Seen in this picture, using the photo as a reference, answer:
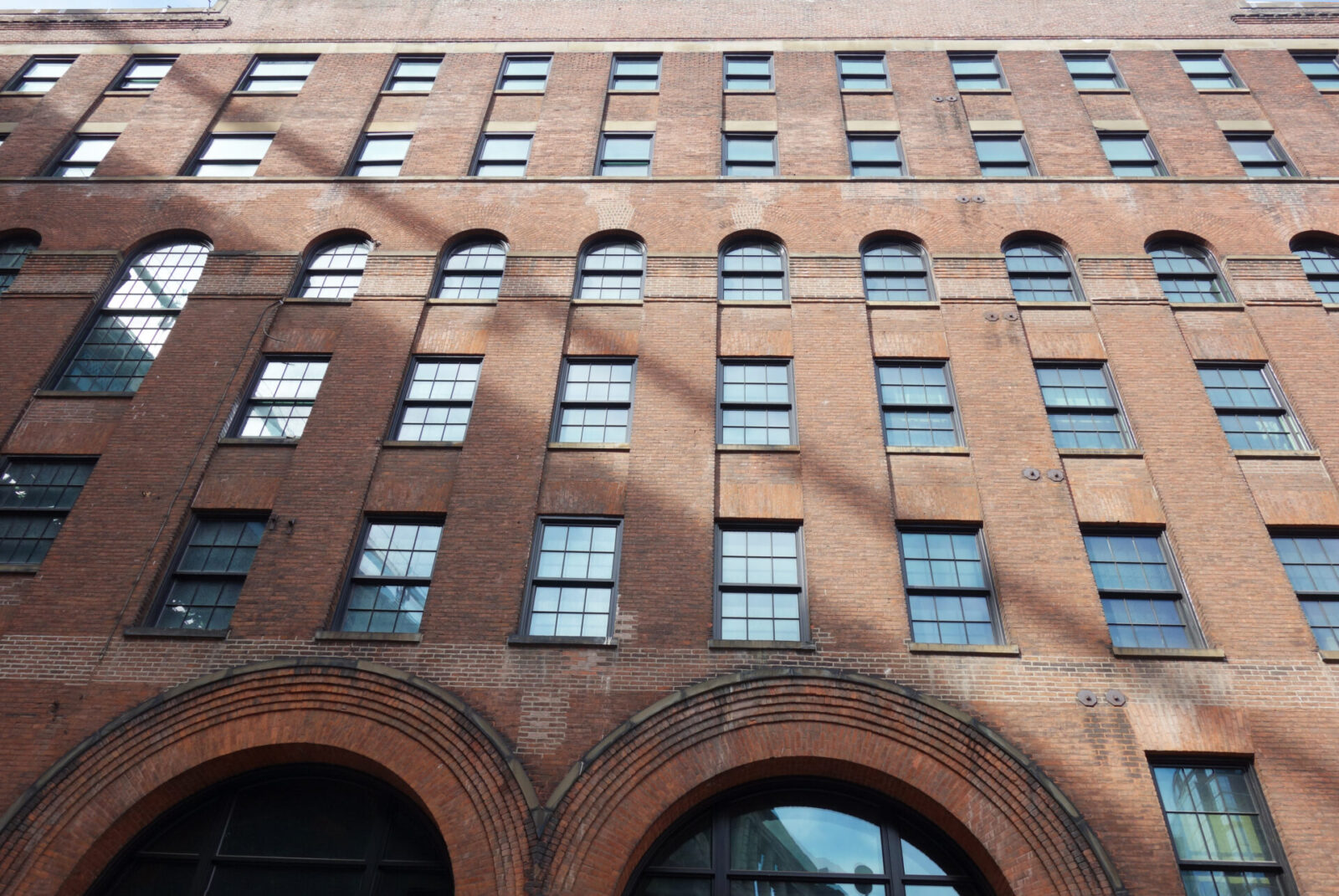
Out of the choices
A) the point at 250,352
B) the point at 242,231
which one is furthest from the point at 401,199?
the point at 250,352

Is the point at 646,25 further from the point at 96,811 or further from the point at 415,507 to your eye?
the point at 96,811

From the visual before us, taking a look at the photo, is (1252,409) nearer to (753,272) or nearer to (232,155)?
(753,272)

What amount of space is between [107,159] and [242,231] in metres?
4.95

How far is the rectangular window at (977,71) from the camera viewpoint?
21.5 meters

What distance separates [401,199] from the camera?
1847cm

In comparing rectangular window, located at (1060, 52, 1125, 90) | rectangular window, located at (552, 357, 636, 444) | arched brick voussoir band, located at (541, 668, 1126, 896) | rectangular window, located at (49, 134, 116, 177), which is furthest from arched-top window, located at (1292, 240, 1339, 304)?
rectangular window, located at (49, 134, 116, 177)

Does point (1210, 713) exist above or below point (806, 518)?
below

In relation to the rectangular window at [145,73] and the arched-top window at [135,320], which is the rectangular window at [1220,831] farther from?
the rectangular window at [145,73]

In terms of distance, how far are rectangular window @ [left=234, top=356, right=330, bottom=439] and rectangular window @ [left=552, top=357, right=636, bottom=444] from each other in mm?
4337

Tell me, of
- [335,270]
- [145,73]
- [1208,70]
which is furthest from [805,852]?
[145,73]

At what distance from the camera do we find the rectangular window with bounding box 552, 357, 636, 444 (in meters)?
14.5

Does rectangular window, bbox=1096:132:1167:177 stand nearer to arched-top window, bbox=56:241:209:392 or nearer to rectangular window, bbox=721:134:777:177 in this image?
rectangular window, bbox=721:134:777:177

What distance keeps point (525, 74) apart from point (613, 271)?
8212 mm

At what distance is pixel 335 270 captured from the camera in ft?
57.3
